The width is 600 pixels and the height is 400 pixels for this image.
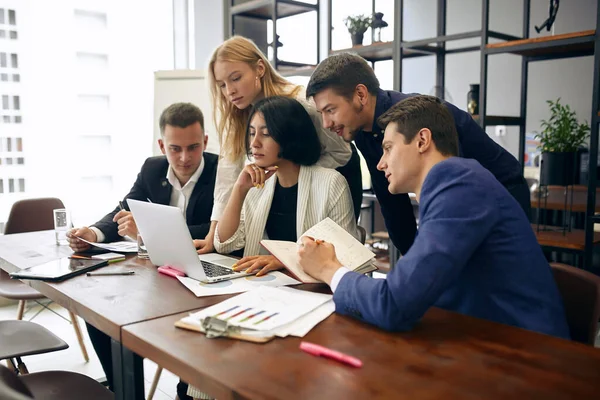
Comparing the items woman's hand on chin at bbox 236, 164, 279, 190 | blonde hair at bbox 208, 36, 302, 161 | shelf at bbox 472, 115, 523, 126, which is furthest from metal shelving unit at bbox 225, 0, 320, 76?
woman's hand on chin at bbox 236, 164, 279, 190

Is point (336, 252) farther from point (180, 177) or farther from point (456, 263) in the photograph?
point (180, 177)

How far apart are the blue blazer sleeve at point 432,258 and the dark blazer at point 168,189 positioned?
50.6 inches

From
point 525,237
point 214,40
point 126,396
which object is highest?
point 214,40

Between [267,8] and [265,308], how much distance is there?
11.4ft

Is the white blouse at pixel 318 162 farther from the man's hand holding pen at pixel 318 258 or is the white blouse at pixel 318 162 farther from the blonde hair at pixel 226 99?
the man's hand holding pen at pixel 318 258

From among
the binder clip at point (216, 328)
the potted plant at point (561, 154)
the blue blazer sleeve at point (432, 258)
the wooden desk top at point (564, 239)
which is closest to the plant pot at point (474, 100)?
the potted plant at point (561, 154)

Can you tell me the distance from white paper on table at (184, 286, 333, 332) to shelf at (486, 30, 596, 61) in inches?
86.1

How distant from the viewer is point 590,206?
2.83 metres

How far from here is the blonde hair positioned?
2336 millimetres

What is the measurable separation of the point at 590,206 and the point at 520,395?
88.7 inches

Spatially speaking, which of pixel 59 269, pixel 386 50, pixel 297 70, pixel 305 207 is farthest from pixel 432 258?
pixel 297 70

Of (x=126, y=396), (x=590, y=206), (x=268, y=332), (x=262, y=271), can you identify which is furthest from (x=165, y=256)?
(x=590, y=206)

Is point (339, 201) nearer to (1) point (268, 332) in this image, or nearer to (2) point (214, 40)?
(1) point (268, 332)

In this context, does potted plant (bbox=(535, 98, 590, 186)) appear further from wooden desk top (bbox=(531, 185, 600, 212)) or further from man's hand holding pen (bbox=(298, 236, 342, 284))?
man's hand holding pen (bbox=(298, 236, 342, 284))
